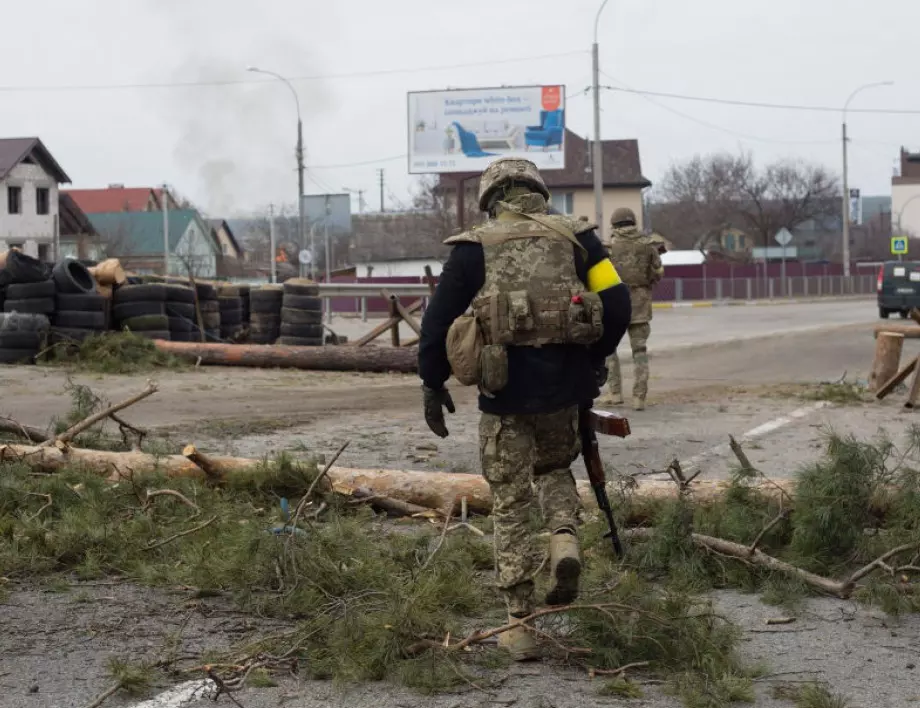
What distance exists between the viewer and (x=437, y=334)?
4.68 meters


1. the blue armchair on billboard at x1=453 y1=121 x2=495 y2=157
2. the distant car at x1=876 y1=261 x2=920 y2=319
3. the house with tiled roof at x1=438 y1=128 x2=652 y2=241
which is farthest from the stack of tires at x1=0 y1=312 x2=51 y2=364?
the house with tiled roof at x1=438 y1=128 x2=652 y2=241

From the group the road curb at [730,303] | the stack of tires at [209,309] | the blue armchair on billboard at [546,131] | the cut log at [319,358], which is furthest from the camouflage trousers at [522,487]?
the blue armchair on billboard at [546,131]

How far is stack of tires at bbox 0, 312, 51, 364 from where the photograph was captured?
52.5ft

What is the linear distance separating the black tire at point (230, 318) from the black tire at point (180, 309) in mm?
1800

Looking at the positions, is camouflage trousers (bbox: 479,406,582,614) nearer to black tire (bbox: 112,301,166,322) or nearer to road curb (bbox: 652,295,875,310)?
black tire (bbox: 112,301,166,322)

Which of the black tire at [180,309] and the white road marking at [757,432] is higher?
the black tire at [180,309]

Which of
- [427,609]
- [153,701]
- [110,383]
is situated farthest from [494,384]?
[110,383]

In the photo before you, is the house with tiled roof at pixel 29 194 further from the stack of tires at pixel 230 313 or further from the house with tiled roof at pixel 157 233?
the stack of tires at pixel 230 313

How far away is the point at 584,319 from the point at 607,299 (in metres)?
0.18

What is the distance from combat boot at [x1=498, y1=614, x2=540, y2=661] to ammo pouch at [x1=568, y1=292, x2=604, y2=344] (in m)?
1.07

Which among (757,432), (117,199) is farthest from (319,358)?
(117,199)

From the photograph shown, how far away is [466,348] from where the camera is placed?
4555 millimetres

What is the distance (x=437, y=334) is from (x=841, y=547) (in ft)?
7.29

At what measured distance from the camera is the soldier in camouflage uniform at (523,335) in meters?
4.58
